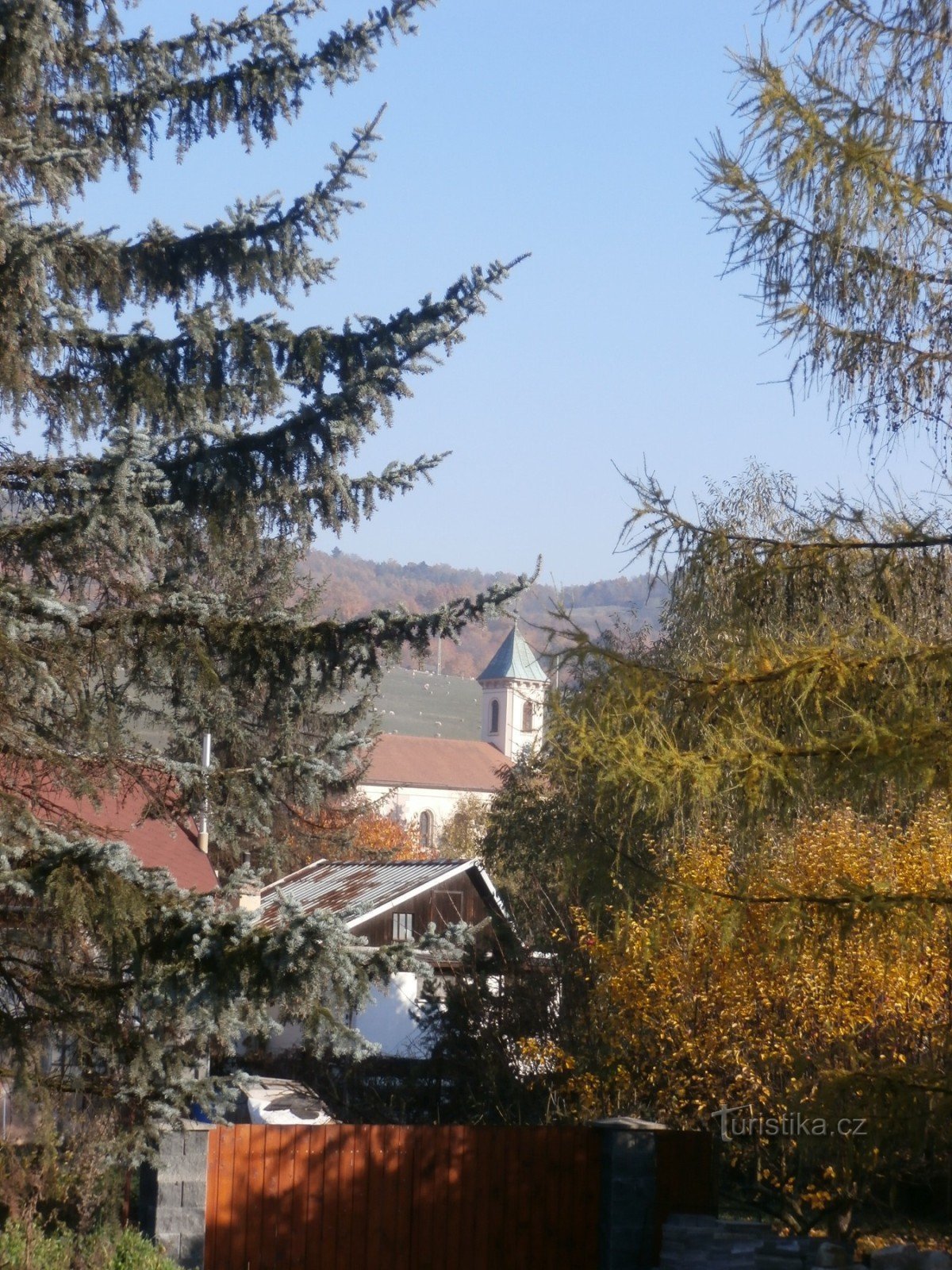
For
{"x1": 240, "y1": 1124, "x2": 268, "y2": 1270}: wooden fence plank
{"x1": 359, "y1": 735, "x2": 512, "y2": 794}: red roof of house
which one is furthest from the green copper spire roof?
{"x1": 240, "y1": 1124, "x2": 268, "y2": 1270}: wooden fence plank

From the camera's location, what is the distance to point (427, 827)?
81250 mm

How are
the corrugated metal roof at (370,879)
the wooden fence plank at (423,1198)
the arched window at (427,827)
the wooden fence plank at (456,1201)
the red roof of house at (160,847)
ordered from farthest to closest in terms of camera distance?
the arched window at (427,827) → the corrugated metal roof at (370,879) → the red roof of house at (160,847) → the wooden fence plank at (456,1201) → the wooden fence plank at (423,1198)

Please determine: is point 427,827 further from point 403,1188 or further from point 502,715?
point 403,1188

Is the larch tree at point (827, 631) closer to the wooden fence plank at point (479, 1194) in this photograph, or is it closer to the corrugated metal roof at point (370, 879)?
the wooden fence plank at point (479, 1194)

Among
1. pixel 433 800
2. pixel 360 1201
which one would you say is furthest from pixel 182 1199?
pixel 433 800

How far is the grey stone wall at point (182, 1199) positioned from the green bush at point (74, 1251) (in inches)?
14.2

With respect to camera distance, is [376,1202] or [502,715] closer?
[376,1202]

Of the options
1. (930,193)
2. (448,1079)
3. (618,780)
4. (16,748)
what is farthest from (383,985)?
(448,1079)

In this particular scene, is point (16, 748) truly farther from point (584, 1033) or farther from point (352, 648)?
point (584, 1033)

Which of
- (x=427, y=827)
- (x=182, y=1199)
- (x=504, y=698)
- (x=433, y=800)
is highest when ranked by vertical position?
(x=504, y=698)

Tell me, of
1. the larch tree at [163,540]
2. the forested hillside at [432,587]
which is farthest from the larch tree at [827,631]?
the forested hillside at [432,587]

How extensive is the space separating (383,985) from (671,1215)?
756 centimetres

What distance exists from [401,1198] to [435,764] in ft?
245

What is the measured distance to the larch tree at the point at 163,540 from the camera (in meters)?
5.95
